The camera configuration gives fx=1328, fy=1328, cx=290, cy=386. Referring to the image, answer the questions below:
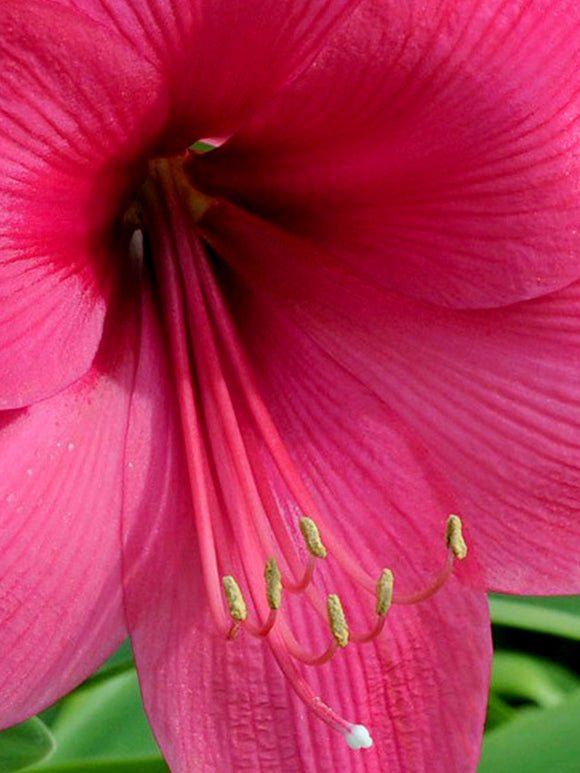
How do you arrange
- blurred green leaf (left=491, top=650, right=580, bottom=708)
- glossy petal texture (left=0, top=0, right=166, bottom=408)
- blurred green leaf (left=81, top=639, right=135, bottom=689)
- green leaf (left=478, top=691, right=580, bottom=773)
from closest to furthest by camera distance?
glossy petal texture (left=0, top=0, right=166, bottom=408) → green leaf (left=478, top=691, right=580, bottom=773) → blurred green leaf (left=81, top=639, right=135, bottom=689) → blurred green leaf (left=491, top=650, right=580, bottom=708)

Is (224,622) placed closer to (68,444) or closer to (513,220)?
(68,444)

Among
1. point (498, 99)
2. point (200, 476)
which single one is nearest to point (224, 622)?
point (200, 476)

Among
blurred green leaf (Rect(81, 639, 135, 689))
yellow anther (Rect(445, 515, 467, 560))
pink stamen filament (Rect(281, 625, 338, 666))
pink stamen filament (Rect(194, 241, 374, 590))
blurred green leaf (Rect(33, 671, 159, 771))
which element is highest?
pink stamen filament (Rect(194, 241, 374, 590))

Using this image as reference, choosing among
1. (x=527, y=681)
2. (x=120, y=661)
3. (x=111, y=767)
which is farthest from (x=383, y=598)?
(x=527, y=681)

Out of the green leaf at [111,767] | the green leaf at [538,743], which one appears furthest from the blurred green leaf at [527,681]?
the green leaf at [111,767]

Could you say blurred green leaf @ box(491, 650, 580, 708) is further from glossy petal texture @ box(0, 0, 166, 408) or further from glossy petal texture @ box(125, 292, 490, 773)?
glossy petal texture @ box(0, 0, 166, 408)

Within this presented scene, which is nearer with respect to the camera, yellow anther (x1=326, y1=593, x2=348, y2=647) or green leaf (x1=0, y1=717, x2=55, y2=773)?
yellow anther (x1=326, y1=593, x2=348, y2=647)

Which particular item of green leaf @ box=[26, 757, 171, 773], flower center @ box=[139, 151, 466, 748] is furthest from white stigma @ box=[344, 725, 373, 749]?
green leaf @ box=[26, 757, 171, 773]
